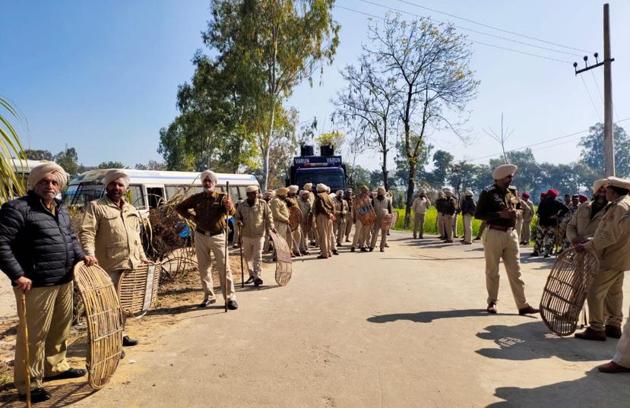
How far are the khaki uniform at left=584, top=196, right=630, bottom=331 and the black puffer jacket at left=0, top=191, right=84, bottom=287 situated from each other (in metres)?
5.29

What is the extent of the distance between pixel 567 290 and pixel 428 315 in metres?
1.81

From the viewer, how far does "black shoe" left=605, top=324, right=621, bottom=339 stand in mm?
5328

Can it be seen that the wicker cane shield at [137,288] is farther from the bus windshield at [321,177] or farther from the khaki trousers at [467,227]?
the khaki trousers at [467,227]

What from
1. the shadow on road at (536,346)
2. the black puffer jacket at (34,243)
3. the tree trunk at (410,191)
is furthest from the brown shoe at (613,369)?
the tree trunk at (410,191)

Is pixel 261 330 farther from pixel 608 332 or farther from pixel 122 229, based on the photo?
pixel 608 332

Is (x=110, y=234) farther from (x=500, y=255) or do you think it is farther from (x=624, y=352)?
(x=624, y=352)

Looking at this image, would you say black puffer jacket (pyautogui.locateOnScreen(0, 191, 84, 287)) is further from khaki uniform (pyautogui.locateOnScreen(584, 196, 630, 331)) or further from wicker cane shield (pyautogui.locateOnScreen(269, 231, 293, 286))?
khaki uniform (pyautogui.locateOnScreen(584, 196, 630, 331))

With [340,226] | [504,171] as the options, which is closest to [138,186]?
[340,226]

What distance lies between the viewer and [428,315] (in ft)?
Result: 20.8

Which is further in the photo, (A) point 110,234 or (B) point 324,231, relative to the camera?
(B) point 324,231

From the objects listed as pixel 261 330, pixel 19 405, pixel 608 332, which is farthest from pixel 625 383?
pixel 19 405

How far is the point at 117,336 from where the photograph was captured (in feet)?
13.4

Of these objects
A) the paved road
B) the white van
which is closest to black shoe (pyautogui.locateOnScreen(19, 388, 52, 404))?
the paved road

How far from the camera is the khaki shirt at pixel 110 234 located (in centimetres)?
493
